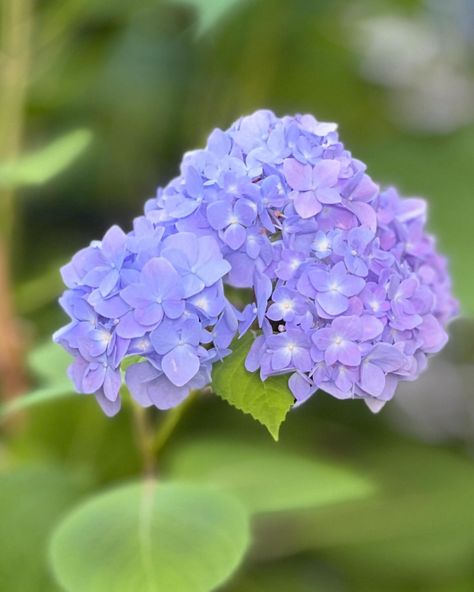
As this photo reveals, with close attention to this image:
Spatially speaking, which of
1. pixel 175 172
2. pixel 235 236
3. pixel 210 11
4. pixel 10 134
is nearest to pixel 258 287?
pixel 235 236

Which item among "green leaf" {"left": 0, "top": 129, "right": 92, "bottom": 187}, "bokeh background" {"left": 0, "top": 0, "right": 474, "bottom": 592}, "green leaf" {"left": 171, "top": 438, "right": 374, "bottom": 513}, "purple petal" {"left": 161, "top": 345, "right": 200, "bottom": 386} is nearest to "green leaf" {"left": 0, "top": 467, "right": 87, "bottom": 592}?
"bokeh background" {"left": 0, "top": 0, "right": 474, "bottom": 592}

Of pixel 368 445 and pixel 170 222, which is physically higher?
pixel 170 222

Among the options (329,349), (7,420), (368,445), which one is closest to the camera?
(329,349)

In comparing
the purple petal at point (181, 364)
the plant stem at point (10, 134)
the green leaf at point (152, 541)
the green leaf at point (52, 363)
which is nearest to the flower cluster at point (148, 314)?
the purple petal at point (181, 364)

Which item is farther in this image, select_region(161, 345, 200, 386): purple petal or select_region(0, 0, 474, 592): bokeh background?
select_region(0, 0, 474, 592): bokeh background

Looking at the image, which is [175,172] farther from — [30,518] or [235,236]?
[235,236]

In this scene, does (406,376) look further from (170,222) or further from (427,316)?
(170,222)

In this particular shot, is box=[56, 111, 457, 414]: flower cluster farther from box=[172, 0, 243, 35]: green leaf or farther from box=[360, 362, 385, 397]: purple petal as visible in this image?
box=[172, 0, 243, 35]: green leaf

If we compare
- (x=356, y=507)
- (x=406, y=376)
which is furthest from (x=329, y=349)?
(x=356, y=507)

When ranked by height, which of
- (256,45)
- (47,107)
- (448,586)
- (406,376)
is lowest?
(448,586)
